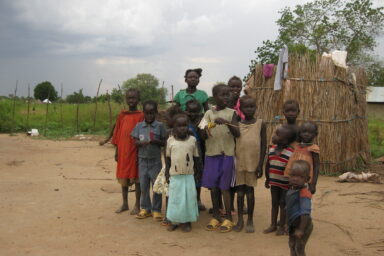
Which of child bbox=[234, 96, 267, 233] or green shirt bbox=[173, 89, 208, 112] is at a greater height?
green shirt bbox=[173, 89, 208, 112]

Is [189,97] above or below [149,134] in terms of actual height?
above

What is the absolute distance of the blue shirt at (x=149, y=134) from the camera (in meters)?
3.93

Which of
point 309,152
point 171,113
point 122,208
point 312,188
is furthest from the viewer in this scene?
point 122,208

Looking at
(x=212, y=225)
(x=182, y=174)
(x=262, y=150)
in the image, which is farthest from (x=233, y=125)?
(x=212, y=225)

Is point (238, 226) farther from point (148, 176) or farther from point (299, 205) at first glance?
point (299, 205)

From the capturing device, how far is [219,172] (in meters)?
3.64

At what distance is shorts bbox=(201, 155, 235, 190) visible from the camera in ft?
11.8

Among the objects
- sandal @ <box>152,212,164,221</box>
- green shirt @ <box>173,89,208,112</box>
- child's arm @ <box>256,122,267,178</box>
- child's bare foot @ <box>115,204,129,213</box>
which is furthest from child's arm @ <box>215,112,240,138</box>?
child's bare foot @ <box>115,204,129,213</box>

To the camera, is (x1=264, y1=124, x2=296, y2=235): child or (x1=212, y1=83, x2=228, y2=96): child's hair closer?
(x1=264, y1=124, x2=296, y2=235): child

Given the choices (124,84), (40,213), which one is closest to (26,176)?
(40,213)

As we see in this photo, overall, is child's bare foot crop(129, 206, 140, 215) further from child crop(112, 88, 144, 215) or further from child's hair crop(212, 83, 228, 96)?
child's hair crop(212, 83, 228, 96)

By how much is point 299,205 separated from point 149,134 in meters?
1.90

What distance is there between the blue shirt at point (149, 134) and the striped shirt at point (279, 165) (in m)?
1.17

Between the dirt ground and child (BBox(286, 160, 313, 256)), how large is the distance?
63 cm
